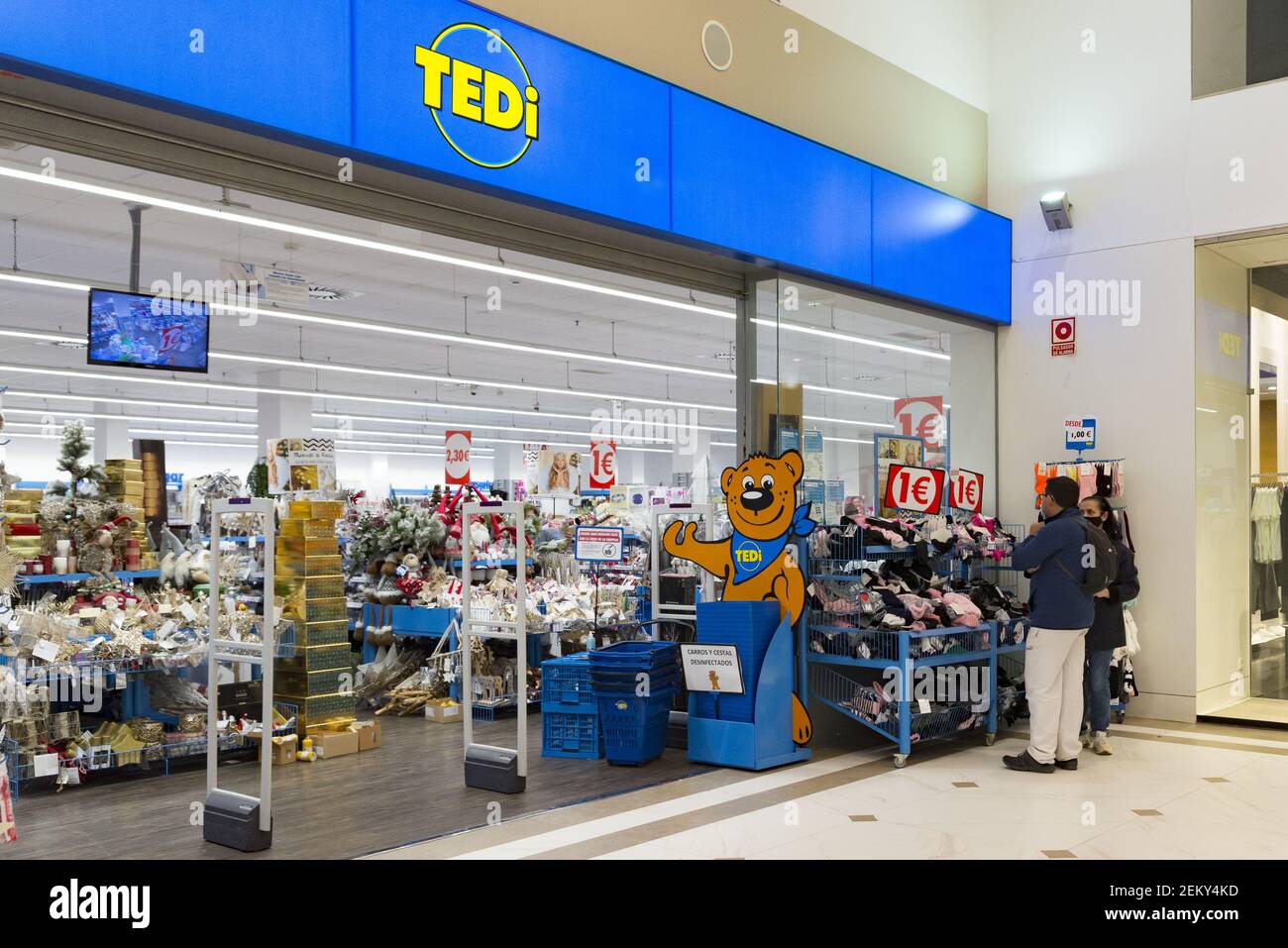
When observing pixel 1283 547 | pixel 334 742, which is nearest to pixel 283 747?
pixel 334 742

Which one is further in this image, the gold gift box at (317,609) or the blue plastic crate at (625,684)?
the gold gift box at (317,609)

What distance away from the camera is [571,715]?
651 cm

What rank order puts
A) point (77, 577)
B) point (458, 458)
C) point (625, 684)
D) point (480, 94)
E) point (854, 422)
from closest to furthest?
point (480, 94) < point (625, 684) < point (77, 577) < point (854, 422) < point (458, 458)

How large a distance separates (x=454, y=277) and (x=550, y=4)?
5.34 ft

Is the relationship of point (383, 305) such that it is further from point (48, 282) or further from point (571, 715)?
point (571, 715)

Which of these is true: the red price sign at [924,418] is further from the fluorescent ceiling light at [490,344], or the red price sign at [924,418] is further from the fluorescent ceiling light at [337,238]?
the fluorescent ceiling light at [337,238]

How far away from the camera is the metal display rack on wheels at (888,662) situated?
6.17 meters

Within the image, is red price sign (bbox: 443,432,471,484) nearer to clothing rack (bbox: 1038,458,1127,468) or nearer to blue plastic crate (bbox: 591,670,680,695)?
blue plastic crate (bbox: 591,670,680,695)

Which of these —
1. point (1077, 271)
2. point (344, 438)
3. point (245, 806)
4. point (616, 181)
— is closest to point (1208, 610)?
point (1077, 271)

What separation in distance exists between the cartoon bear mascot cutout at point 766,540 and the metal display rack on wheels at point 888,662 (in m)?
0.32

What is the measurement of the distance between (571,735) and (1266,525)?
5.84 metres

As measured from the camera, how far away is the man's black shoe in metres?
6.01

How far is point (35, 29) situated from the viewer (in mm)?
3605

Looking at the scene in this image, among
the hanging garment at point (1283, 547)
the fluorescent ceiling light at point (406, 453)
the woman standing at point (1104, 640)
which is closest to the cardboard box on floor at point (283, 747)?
the woman standing at point (1104, 640)
